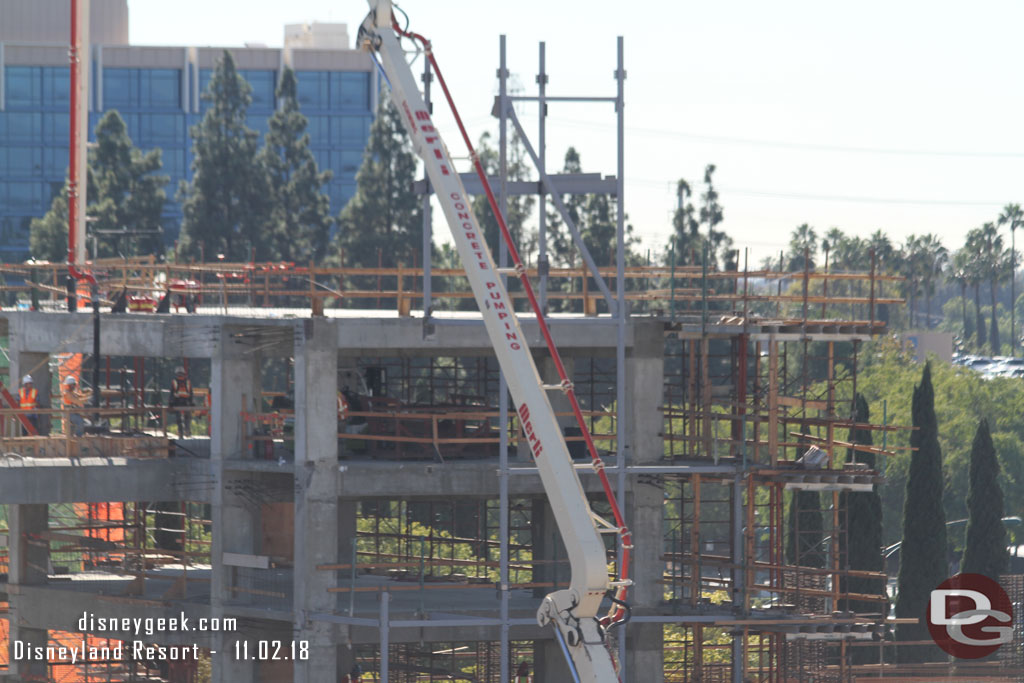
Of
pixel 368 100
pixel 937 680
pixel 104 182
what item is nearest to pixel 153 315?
pixel 937 680

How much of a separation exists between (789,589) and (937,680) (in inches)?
604

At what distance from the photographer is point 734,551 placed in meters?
38.3

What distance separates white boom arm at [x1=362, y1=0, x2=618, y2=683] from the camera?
1107 inches

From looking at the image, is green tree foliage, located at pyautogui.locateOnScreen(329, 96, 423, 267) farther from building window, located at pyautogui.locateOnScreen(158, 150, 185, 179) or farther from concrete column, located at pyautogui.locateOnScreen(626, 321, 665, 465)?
concrete column, located at pyautogui.locateOnScreen(626, 321, 665, 465)

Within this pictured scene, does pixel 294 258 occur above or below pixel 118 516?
above

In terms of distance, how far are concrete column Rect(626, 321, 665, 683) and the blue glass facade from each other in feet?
349

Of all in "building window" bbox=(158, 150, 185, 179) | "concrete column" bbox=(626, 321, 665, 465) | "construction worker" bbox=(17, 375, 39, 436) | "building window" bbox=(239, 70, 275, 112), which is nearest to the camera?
"concrete column" bbox=(626, 321, 665, 465)

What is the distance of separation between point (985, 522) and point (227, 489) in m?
36.5

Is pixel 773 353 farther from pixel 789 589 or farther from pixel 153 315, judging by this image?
pixel 153 315

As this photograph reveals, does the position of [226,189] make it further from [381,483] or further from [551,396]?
[381,483]

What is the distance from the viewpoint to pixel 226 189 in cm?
9669

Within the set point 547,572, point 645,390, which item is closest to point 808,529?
point 547,572

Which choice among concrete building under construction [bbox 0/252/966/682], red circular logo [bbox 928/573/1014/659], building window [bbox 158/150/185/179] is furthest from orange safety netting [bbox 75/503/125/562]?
building window [bbox 158/150/185/179]

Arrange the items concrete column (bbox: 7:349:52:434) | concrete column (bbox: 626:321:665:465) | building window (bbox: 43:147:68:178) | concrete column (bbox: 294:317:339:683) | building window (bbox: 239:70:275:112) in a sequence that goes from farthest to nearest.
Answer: building window (bbox: 239:70:275:112), building window (bbox: 43:147:68:178), concrete column (bbox: 7:349:52:434), concrete column (bbox: 626:321:665:465), concrete column (bbox: 294:317:339:683)
